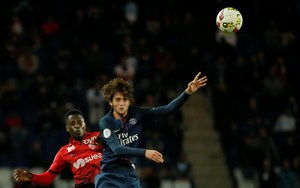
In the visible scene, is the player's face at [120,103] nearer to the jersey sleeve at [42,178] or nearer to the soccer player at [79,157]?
the soccer player at [79,157]

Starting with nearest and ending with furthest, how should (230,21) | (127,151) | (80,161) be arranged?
(127,151) < (80,161) < (230,21)

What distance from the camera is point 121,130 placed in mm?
7926

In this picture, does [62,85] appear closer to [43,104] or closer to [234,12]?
[43,104]

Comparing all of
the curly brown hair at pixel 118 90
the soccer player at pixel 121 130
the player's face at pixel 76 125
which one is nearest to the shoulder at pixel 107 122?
the soccer player at pixel 121 130

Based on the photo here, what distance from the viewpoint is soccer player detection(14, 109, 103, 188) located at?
8.73 m

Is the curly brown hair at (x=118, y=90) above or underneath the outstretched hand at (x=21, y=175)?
above

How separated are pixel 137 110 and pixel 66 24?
12261 millimetres

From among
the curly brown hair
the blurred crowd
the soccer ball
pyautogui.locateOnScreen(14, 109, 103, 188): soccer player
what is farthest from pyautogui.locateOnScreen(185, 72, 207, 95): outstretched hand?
the blurred crowd

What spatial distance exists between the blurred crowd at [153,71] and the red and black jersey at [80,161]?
6.87 meters

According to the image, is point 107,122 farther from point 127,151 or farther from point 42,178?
point 42,178

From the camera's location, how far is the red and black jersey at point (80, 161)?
8727mm

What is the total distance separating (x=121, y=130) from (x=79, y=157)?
3.69ft

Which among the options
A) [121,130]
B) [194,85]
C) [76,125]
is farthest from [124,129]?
[76,125]

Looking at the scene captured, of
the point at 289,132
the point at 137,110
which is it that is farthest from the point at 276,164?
the point at 137,110
